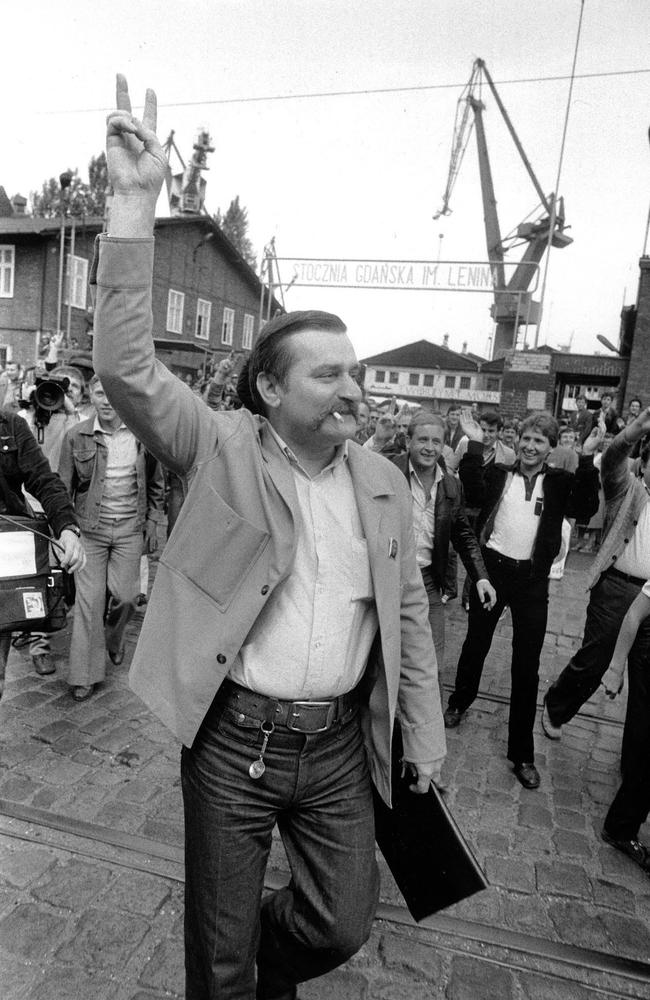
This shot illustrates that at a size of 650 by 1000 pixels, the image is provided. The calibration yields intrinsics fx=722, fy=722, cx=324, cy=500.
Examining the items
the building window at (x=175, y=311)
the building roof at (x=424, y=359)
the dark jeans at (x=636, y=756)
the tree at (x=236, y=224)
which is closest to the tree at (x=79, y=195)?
the tree at (x=236, y=224)

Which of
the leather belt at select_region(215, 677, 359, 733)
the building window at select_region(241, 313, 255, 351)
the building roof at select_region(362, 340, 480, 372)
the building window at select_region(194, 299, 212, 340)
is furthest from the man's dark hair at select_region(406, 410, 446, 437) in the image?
the building roof at select_region(362, 340, 480, 372)

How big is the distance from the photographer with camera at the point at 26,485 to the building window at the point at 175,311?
31433 millimetres

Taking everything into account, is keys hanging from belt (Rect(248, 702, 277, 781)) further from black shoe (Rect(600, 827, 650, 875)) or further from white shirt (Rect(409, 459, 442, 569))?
white shirt (Rect(409, 459, 442, 569))

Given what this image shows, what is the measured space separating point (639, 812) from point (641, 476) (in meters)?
1.73

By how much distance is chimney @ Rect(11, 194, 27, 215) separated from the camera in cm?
3531

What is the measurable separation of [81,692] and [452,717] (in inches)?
95.7

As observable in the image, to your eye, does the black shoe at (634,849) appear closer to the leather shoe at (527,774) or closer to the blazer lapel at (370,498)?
the leather shoe at (527,774)

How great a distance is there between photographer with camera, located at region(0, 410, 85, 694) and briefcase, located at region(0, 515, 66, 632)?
0.47 ft

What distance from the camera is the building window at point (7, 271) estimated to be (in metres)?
28.8

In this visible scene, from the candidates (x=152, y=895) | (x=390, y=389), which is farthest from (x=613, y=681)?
(x=390, y=389)

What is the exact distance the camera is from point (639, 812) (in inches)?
135

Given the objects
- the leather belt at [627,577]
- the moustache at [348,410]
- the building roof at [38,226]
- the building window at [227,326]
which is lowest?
the leather belt at [627,577]

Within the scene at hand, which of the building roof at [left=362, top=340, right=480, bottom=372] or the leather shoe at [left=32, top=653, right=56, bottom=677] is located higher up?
the building roof at [left=362, top=340, right=480, bottom=372]

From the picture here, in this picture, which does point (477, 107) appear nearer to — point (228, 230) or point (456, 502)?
point (456, 502)
